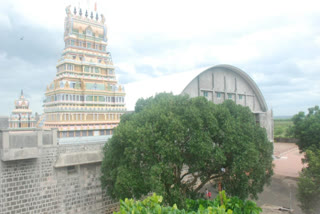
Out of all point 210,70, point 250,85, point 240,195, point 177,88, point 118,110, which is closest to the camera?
point 240,195

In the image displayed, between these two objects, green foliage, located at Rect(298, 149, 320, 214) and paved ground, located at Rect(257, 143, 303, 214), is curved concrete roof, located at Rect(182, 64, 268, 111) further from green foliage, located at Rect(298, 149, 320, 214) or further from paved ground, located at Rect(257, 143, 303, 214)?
green foliage, located at Rect(298, 149, 320, 214)

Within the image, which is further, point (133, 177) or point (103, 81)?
point (103, 81)

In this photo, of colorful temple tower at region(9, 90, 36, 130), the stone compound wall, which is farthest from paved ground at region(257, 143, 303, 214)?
colorful temple tower at region(9, 90, 36, 130)

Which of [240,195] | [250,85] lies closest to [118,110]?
[240,195]

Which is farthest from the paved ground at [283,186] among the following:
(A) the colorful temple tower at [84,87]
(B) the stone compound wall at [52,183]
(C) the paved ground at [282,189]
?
(A) the colorful temple tower at [84,87]

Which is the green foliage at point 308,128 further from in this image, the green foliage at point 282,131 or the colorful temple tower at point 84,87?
the colorful temple tower at point 84,87

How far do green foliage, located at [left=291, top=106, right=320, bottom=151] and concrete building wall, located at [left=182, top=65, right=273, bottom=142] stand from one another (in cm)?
254

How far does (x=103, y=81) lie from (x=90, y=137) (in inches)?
146

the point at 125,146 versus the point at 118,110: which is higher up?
the point at 118,110

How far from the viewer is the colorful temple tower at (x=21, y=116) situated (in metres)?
18.5

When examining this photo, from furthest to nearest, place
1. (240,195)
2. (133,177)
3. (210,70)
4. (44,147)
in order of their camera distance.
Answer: (210,70) < (44,147) < (240,195) < (133,177)

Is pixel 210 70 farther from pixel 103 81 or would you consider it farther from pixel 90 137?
pixel 90 137

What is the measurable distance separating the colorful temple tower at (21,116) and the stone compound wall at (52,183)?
8.16 meters

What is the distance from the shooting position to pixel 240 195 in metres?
10.2
